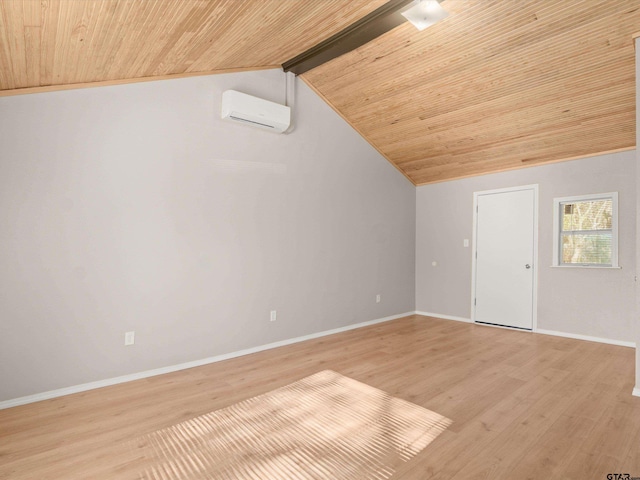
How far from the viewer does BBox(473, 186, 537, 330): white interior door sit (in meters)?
5.12

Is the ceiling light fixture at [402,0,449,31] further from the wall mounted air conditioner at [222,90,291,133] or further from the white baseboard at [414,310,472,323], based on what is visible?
the white baseboard at [414,310,472,323]

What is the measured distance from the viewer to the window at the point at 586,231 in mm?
4448

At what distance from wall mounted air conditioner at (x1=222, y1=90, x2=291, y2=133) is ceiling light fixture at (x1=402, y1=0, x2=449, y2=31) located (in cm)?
167

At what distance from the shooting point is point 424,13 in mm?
3018

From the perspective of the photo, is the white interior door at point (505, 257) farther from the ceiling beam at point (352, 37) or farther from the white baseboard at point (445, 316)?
the ceiling beam at point (352, 37)

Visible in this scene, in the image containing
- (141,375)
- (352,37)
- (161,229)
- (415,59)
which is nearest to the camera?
(141,375)

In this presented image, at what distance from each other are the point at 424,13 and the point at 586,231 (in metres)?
3.62

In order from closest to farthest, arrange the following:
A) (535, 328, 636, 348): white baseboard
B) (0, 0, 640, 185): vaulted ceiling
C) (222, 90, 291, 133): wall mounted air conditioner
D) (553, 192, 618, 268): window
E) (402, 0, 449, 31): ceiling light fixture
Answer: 1. (0, 0, 640, 185): vaulted ceiling
2. (402, 0, 449, 31): ceiling light fixture
3. (222, 90, 291, 133): wall mounted air conditioner
4. (535, 328, 636, 348): white baseboard
5. (553, 192, 618, 268): window

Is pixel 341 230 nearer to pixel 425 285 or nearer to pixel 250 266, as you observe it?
pixel 250 266

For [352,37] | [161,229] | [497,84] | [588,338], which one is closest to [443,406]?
[161,229]

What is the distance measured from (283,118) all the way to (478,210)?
138 inches

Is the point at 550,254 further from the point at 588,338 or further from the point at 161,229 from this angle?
the point at 161,229

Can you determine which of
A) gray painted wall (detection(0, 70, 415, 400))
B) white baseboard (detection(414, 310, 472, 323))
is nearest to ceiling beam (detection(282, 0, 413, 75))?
gray painted wall (detection(0, 70, 415, 400))

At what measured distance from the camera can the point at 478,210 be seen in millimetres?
5691
